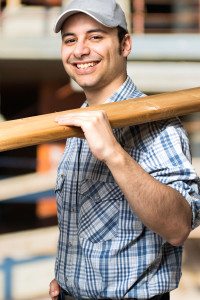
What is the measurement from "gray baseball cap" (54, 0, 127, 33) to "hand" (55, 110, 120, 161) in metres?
0.21

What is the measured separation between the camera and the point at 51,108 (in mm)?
4566

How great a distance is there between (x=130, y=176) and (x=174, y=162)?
133 mm

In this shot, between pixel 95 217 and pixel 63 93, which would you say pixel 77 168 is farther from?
pixel 63 93

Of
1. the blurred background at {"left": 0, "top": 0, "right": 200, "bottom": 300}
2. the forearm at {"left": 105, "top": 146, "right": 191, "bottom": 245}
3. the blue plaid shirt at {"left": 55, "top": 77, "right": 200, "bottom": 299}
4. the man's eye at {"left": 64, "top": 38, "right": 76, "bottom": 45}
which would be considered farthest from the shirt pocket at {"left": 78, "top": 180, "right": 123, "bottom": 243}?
the blurred background at {"left": 0, "top": 0, "right": 200, "bottom": 300}

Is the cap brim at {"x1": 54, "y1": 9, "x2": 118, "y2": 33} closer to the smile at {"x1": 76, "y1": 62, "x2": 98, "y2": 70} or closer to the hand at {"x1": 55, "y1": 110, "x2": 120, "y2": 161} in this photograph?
the smile at {"x1": 76, "y1": 62, "x2": 98, "y2": 70}

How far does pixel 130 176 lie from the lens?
852 mm

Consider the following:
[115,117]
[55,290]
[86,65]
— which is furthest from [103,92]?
[55,290]

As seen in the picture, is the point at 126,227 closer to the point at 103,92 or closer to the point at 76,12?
the point at 103,92

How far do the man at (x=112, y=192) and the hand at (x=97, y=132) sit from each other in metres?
0.11

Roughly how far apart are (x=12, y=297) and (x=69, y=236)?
210cm

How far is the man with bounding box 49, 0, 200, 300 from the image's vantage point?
0.97m

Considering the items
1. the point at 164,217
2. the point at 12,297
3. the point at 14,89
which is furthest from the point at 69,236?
the point at 14,89

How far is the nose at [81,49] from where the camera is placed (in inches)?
40.0

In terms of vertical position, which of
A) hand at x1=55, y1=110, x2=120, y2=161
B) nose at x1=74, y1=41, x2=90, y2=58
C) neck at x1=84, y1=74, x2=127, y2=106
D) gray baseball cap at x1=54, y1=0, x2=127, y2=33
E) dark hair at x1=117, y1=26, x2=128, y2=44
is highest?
gray baseball cap at x1=54, y1=0, x2=127, y2=33
